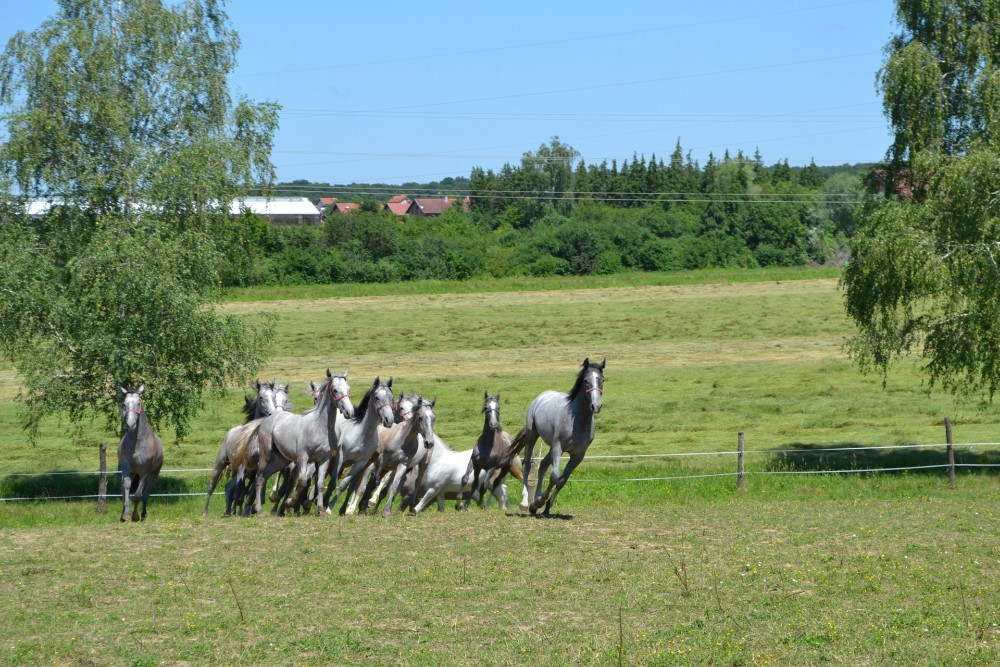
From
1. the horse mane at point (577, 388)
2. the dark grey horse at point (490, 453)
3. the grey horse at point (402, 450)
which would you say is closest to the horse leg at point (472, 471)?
the dark grey horse at point (490, 453)

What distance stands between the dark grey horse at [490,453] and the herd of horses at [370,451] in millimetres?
18

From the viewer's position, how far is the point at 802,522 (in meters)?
16.8

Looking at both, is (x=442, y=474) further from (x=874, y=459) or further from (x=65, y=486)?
(x=874, y=459)

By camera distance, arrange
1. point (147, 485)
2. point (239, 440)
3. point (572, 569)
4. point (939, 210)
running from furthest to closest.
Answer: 1. point (939, 210)
2. point (239, 440)
3. point (147, 485)
4. point (572, 569)

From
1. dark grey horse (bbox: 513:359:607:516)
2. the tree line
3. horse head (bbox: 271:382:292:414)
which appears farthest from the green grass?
the tree line

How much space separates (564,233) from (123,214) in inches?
2457

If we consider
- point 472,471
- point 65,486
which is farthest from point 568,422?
point 65,486

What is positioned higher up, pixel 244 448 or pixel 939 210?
pixel 939 210

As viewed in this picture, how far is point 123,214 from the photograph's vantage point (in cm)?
2638

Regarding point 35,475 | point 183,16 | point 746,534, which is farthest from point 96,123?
point 746,534

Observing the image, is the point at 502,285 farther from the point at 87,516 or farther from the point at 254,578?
the point at 254,578

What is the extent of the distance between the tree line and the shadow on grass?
1506 inches

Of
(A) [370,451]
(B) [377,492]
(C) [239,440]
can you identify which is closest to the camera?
(A) [370,451]

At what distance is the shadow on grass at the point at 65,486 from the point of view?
942 inches
